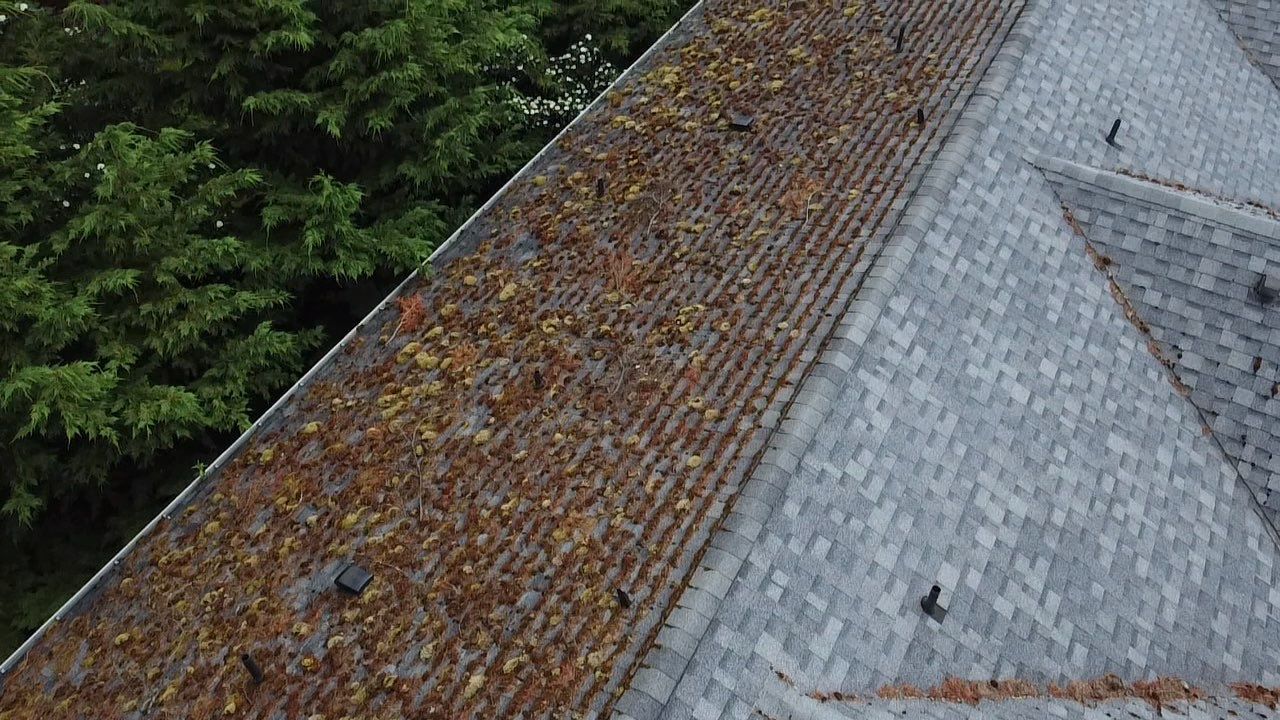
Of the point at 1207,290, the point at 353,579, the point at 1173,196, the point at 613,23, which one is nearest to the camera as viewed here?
the point at 353,579

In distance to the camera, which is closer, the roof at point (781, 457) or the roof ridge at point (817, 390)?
the roof ridge at point (817, 390)

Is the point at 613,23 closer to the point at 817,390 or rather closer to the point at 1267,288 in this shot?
the point at 817,390

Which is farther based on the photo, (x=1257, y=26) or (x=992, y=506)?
(x=1257, y=26)

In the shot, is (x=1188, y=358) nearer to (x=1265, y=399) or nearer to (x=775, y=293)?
(x=1265, y=399)

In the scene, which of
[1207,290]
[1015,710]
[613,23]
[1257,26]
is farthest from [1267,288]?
[613,23]

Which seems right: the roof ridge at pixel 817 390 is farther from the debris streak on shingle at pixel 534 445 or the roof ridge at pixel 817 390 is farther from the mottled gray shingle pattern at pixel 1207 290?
the mottled gray shingle pattern at pixel 1207 290

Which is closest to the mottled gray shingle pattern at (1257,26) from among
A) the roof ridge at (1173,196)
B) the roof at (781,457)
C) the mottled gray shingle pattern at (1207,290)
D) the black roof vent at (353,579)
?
the roof at (781,457)
